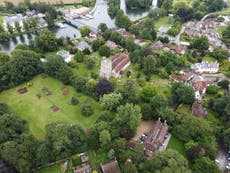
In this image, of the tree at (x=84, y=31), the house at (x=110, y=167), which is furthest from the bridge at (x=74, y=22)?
the house at (x=110, y=167)

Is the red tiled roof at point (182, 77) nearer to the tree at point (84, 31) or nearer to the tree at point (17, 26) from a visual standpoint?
the tree at point (84, 31)

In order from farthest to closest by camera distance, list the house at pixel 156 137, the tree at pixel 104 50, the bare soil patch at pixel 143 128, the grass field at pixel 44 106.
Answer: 1. the tree at pixel 104 50
2. the grass field at pixel 44 106
3. the bare soil patch at pixel 143 128
4. the house at pixel 156 137

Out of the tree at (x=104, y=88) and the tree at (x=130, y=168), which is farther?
the tree at (x=104, y=88)

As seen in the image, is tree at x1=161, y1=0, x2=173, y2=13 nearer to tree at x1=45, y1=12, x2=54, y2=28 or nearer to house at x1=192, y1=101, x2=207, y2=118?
tree at x1=45, y1=12, x2=54, y2=28

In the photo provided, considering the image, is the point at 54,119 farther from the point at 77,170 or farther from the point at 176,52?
the point at 176,52

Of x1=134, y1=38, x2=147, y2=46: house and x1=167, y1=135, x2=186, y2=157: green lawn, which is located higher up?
x1=134, y1=38, x2=147, y2=46: house

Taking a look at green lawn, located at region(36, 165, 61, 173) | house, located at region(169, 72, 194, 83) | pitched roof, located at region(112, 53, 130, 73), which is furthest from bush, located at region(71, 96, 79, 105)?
house, located at region(169, 72, 194, 83)
